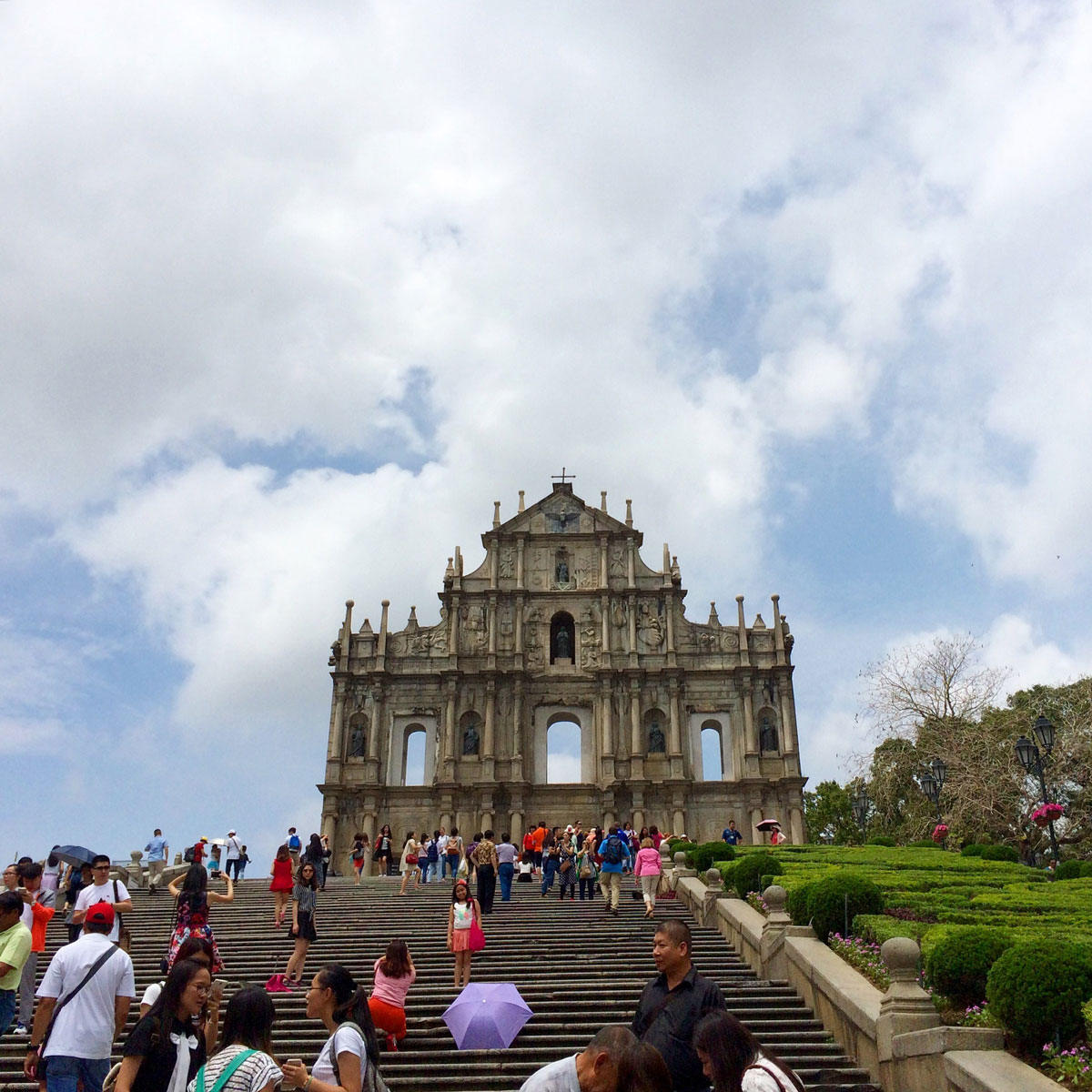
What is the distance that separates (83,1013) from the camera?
6.84 m

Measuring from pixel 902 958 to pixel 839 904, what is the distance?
4.00 m

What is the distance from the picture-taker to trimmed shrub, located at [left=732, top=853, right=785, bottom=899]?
671 inches

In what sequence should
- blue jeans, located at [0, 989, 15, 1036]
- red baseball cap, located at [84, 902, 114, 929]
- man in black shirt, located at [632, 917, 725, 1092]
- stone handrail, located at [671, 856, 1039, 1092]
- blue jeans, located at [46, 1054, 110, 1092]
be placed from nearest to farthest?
man in black shirt, located at [632, 917, 725, 1092] → blue jeans, located at [46, 1054, 110, 1092] → red baseball cap, located at [84, 902, 114, 929] → stone handrail, located at [671, 856, 1039, 1092] → blue jeans, located at [0, 989, 15, 1036]

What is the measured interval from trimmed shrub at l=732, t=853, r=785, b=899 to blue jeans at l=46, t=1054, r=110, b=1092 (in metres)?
12.0

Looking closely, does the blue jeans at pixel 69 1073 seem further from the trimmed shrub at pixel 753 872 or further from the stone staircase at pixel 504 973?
the trimmed shrub at pixel 753 872

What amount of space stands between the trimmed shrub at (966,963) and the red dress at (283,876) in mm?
10909

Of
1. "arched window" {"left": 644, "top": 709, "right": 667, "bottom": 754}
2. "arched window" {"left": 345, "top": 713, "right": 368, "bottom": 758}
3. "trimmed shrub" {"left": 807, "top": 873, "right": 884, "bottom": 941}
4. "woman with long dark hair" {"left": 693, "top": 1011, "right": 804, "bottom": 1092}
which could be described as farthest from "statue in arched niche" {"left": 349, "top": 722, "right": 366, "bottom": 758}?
"woman with long dark hair" {"left": 693, "top": 1011, "right": 804, "bottom": 1092}

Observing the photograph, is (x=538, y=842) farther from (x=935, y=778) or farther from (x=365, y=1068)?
(x=365, y=1068)

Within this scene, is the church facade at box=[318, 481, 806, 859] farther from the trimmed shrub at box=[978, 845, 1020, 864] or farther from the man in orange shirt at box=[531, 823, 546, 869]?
the trimmed shrub at box=[978, 845, 1020, 864]

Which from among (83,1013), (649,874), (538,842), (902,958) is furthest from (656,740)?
(83,1013)

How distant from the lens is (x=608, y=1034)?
4480 millimetres

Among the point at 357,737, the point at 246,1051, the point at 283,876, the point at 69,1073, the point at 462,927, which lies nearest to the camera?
the point at 246,1051

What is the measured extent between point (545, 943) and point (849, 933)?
520 cm

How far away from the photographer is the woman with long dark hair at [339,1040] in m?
5.41
